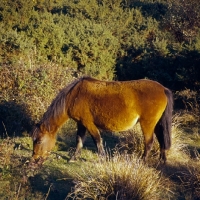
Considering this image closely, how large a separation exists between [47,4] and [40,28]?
5317 mm

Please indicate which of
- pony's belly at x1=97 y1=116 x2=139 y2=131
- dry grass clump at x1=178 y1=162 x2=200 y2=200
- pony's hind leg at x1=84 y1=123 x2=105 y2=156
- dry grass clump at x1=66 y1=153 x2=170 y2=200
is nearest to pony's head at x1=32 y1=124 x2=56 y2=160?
pony's hind leg at x1=84 y1=123 x2=105 y2=156

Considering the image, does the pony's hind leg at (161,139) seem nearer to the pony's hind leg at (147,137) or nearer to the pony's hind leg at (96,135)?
the pony's hind leg at (147,137)

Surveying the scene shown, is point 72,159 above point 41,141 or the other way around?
the other way around

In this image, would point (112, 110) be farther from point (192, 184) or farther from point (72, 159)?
point (192, 184)

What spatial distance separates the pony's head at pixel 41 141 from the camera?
21.2ft

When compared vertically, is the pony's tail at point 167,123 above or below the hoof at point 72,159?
above

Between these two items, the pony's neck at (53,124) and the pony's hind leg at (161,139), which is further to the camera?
the pony's hind leg at (161,139)

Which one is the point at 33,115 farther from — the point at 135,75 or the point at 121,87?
the point at 135,75

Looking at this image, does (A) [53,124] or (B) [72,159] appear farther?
(B) [72,159]

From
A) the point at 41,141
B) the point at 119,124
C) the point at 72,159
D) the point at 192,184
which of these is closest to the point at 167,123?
the point at 119,124

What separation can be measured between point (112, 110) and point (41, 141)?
1398 mm

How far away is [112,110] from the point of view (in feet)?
22.2

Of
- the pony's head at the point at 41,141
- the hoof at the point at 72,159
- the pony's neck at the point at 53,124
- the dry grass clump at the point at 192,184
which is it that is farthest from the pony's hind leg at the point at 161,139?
the pony's head at the point at 41,141

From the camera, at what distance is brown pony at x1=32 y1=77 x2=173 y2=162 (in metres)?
6.67
